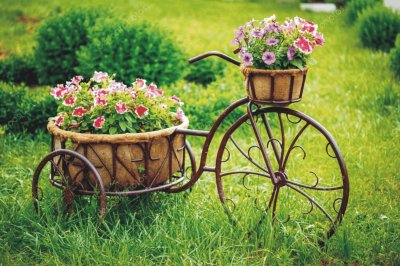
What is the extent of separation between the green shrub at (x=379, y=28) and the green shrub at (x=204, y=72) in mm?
2603

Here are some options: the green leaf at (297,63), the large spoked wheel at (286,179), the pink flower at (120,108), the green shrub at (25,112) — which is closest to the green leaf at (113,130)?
the pink flower at (120,108)

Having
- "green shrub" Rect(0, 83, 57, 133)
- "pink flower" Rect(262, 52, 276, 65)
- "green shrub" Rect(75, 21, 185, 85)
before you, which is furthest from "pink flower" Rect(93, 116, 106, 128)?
"green shrub" Rect(75, 21, 185, 85)

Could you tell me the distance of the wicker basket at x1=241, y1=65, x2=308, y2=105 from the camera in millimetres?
Answer: 2775

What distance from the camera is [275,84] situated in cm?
280

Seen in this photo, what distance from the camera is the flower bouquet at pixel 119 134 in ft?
10.1

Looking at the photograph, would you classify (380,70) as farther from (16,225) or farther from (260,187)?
(16,225)

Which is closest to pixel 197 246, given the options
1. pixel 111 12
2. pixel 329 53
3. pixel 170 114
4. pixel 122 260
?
pixel 122 260

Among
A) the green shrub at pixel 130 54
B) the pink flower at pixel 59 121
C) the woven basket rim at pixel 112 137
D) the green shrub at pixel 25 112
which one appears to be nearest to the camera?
the woven basket rim at pixel 112 137

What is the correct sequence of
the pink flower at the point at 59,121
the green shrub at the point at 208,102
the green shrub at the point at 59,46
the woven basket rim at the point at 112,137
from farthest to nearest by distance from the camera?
the green shrub at the point at 59,46
the green shrub at the point at 208,102
the pink flower at the point at 59,121
the woven basket rim at the point at 112,137

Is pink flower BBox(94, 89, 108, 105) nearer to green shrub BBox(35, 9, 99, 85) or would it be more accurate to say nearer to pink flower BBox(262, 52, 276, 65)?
pink flower BBox(262, 52, 276, 65)

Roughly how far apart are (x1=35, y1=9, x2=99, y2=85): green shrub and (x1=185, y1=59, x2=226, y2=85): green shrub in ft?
4.46

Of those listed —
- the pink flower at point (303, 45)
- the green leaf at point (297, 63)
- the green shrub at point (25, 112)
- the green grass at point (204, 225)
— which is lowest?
the green grass at point (204, 225)

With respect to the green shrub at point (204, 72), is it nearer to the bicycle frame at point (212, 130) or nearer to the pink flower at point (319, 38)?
the bicycle frame at point (212, 130)

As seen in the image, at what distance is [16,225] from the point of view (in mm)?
3150
